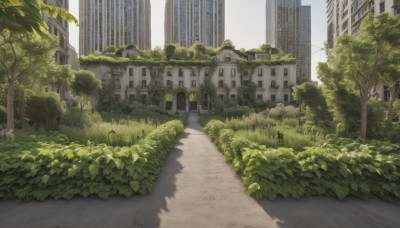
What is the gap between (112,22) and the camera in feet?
341

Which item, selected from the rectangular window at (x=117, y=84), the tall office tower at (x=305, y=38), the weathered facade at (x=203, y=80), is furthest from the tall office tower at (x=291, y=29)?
the rectangular window at (x=117, y=84)

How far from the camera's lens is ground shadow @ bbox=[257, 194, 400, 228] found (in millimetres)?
4605

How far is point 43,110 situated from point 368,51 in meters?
18.5

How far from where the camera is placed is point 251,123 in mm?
→ 15938

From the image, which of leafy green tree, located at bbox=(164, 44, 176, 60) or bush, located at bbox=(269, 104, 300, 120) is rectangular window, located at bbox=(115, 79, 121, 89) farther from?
bush, located at bbox=(269, 104, 300, 120)

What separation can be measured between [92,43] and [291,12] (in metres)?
89.4

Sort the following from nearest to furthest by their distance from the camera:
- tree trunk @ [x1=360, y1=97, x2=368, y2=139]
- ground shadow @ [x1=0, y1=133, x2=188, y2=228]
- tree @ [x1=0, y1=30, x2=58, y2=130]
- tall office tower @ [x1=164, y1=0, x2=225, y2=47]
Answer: ground shadow @ [x1=0, y1=133, x2=188, y2=228]
tree trunk @ [x1=360, y1=97, x2=368, y2=139]
tree @ [x1=0, y1=30, x2=58, y2=130]
tall office tower @ [x1=164, y1=0, x2=225, y2=47]

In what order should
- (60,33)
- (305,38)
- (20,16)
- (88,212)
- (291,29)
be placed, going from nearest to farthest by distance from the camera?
(20,16) → (88,212) → (60,33) → (291,29) → (305,38)

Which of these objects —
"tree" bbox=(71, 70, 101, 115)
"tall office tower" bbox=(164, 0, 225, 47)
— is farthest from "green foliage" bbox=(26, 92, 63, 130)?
"tall office tower" bbox=(164, 0, 225, 47)

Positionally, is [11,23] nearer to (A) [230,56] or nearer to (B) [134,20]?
(A) [230,56]

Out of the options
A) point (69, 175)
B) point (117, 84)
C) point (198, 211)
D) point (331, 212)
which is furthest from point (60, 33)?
point (331, 212)

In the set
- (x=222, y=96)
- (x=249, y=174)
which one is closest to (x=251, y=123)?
(x=249, y=174)

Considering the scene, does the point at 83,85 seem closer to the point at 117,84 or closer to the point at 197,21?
the point at 117,84

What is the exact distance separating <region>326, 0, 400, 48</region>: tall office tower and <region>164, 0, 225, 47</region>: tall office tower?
181 feet
